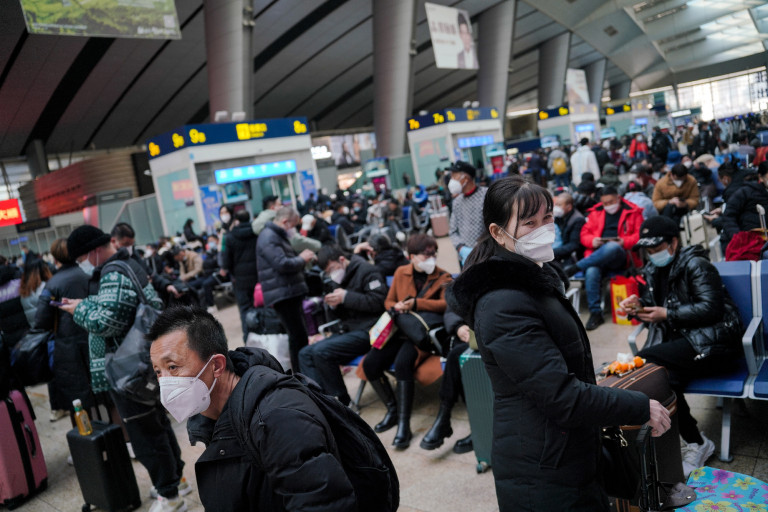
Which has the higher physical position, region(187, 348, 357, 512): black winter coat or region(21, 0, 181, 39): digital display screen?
region(21, 0, 181, 39): digital display screen

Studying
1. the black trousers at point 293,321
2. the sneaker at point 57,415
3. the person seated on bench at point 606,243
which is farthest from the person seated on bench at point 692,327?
the sneaker at point 57,415

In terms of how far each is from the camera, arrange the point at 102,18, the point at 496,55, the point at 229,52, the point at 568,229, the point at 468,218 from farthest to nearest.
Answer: the point at 496,55 < the point at 229,52 < the point at 102,18 < the point at 568,229 < the point at 468,218

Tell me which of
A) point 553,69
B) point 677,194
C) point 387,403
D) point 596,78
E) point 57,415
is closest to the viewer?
point 387,403

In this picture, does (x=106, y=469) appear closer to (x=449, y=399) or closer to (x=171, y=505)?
(x=171, y=505)

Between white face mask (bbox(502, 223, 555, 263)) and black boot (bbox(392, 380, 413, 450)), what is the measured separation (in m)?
2.47

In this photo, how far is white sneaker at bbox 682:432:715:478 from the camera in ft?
9.64

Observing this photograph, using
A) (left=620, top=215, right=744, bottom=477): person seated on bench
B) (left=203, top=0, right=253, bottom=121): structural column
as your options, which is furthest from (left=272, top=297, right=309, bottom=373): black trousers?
(left=203, top=0, right=253, bottom=121): structural column

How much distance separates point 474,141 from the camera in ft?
84.5

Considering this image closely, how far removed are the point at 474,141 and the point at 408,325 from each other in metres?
22.7

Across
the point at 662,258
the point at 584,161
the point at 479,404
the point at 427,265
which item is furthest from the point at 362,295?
the point at 584,161

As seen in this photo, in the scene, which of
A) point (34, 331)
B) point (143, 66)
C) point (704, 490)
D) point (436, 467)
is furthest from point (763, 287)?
point (143, 66)

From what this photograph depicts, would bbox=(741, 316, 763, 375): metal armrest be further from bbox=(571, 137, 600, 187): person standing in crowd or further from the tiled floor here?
bbox=(571, 137, 600, 187): person standing in crowd

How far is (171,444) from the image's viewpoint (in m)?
3.78

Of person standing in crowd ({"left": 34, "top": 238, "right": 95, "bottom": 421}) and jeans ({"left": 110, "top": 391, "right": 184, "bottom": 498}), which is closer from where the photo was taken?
jeans ({"left": 110, "top": 391, "right": 184, "bottom": 498})
